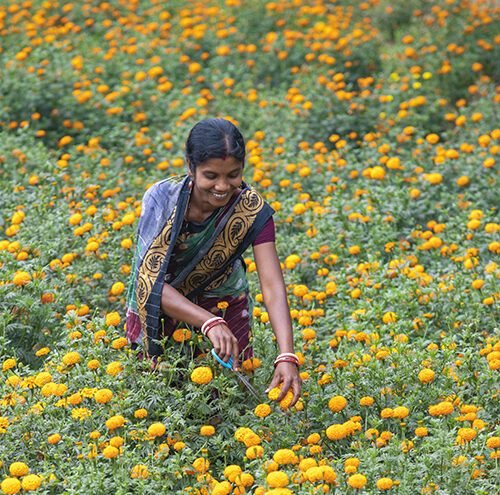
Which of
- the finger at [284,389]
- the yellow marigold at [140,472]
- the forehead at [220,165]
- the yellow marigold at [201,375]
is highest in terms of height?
the forehead at [220,165]

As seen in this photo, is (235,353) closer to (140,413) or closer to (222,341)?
(222,341)

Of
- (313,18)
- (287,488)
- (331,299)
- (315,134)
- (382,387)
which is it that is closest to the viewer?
(287,488)

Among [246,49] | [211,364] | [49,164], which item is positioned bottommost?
[211,364]

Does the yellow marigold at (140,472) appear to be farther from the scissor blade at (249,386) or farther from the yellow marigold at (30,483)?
the scissor blade at (249,386)

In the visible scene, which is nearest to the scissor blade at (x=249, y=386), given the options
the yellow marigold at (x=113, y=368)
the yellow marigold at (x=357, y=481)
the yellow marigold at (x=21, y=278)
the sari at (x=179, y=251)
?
the sari at (x=179, y=251)

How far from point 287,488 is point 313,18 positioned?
23.7ft

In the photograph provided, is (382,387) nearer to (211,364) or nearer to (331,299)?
(211,364)

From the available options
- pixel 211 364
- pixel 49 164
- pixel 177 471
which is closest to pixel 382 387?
pixel 211 364

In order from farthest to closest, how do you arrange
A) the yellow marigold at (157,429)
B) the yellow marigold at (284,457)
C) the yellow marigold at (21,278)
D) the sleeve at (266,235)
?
the yellow marigold at (21,278), the sleeve at (266,235), the yellow marigold at (157,429), the yellow marigold at (284,457)

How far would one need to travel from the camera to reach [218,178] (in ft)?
9.78

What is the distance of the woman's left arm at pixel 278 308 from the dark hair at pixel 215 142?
0.50 m

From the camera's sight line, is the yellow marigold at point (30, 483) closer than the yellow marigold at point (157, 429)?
Yes

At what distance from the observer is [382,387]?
3.28m

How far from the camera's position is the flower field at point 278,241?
9.19 feet
